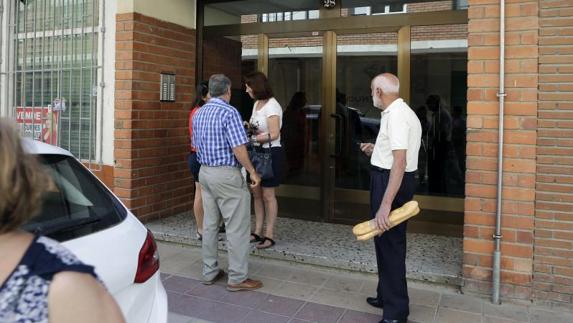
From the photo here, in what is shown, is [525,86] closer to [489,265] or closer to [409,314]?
[489,265]

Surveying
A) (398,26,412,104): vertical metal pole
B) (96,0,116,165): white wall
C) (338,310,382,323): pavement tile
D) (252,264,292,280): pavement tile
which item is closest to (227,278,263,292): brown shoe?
(252,264,292,280): pavement tile

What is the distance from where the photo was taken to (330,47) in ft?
20.0

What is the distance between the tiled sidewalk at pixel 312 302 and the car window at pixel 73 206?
5.21 ft

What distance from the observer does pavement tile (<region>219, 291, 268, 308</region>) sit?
416 centimetres

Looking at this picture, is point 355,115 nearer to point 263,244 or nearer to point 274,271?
point 263,244

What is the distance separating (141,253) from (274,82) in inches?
172

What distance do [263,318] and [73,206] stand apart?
1.91 metres

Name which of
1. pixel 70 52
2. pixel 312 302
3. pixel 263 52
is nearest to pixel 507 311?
pixel 312 302

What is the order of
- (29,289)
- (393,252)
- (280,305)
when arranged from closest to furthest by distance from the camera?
(29,289) → (393,252) → (280,305)

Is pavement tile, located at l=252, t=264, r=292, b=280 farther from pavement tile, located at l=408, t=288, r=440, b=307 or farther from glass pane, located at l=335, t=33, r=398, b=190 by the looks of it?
glass pane, located at l=335, t=33, r=398, b=190

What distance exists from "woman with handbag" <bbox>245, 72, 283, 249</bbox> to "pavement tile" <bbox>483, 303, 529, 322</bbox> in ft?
7.07

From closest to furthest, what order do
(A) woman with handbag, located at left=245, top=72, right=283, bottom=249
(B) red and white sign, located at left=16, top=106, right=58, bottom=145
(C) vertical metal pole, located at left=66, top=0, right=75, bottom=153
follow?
(A) woman with handbag, located at left=245, top=72, right=283, bottom=249, (C) vertical metal pole, located at left=66, top=0, right=75, bottom=153, (B) red and white sign, located at left=16, top=106, right=58, bottom=145

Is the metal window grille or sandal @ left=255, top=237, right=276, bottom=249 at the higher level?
the metal window grille

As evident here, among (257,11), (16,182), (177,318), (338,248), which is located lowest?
(177,318)
